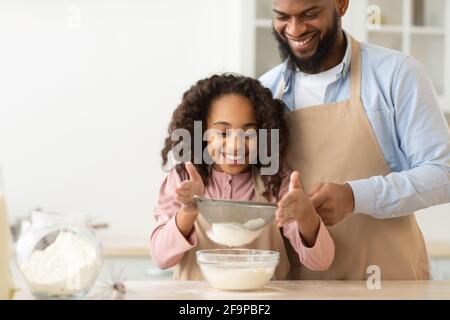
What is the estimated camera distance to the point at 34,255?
837 mm

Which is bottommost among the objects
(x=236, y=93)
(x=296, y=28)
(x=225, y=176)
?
(x=225, y=176)

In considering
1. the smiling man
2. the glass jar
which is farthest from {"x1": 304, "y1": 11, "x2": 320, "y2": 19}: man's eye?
the glass jar

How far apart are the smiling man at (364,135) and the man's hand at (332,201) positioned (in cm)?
6

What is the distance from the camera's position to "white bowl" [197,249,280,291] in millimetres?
923

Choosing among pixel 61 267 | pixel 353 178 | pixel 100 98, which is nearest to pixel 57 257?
pixel 61 267

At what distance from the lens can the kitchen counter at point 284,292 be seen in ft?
2.93

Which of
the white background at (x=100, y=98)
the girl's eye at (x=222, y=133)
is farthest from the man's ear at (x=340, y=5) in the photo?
the white background at (x=100, y=98)

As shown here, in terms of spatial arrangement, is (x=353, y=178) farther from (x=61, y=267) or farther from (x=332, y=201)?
(x=61, y=267)

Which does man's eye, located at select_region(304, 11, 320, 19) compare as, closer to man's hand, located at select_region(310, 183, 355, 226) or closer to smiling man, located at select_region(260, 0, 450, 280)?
smiling man, located at select_region(260, 0, 450, 280)

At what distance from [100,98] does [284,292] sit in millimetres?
1524

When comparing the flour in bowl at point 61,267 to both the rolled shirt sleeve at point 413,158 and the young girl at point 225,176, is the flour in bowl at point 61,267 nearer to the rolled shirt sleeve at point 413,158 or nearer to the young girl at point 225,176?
the young girl at point 225,176

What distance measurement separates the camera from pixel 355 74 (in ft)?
3.95

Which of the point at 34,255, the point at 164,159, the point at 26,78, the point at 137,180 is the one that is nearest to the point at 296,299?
the point at 34,255

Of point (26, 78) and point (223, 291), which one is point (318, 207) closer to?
point (223, 291)
